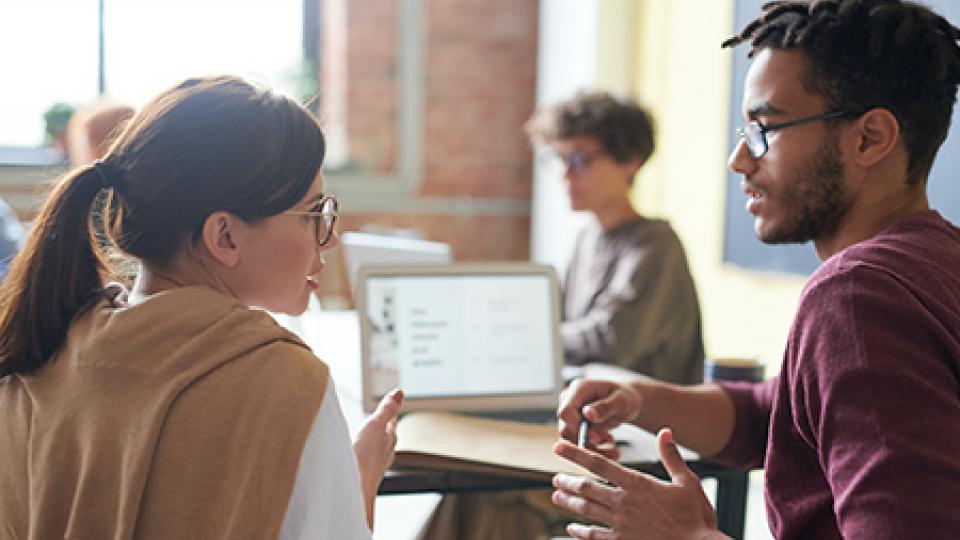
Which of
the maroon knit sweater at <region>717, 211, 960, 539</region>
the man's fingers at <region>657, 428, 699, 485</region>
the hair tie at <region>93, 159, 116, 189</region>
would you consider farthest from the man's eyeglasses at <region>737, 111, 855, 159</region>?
the hair tie at <region>93, 159, 116, 189</region>

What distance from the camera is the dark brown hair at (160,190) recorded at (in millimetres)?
994

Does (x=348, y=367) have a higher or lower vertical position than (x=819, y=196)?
lower

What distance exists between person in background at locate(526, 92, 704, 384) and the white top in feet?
4.84

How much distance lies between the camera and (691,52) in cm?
351

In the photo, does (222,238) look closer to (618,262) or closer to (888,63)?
(888,63)

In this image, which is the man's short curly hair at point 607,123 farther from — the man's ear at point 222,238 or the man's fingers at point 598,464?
the man's ear at point 222,238

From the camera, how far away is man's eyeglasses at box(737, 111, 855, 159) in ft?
3.82

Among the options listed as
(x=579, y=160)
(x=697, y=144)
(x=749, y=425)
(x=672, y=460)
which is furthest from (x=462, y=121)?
(x=672, y=460)

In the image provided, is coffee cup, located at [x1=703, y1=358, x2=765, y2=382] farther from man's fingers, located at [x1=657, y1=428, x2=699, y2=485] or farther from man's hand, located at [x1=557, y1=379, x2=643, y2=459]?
man's fingers, located at [x1=657, y1=428, x2=699, y2=485]

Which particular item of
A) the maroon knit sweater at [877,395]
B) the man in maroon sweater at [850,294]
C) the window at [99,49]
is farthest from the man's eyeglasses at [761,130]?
the window at [99,49]

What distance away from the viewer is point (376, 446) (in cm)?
119

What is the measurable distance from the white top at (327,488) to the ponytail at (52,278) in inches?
12.3

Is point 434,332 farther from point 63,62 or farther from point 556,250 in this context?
point 63,62

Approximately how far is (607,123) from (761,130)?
1548mm
